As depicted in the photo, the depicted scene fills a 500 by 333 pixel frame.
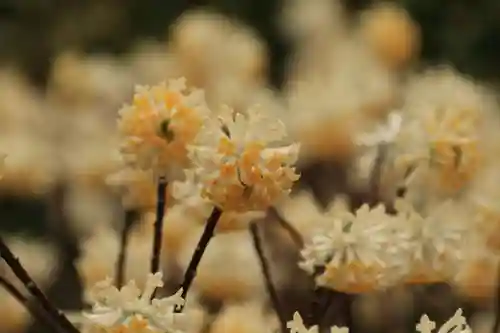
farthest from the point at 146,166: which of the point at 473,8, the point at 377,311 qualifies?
the point at 473,8

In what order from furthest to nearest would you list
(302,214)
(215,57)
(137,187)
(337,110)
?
(215,57) < (337,110) < (302,214) < (137,187)

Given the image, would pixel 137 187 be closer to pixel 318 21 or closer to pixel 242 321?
pixel 242 321

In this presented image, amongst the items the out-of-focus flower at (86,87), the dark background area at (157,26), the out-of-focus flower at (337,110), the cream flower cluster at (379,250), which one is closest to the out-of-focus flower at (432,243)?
the cream flower cluster at (379,250)

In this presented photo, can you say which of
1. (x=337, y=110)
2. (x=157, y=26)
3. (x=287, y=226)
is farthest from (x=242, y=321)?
(x=157, y=26)

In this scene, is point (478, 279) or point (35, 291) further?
point (478, 279)

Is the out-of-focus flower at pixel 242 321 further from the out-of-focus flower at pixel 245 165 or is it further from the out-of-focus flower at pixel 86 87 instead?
the out-of-focus flower at pixel 86 87

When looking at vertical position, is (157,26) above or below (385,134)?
below

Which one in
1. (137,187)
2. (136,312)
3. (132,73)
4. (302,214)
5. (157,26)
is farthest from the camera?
(157,26)
